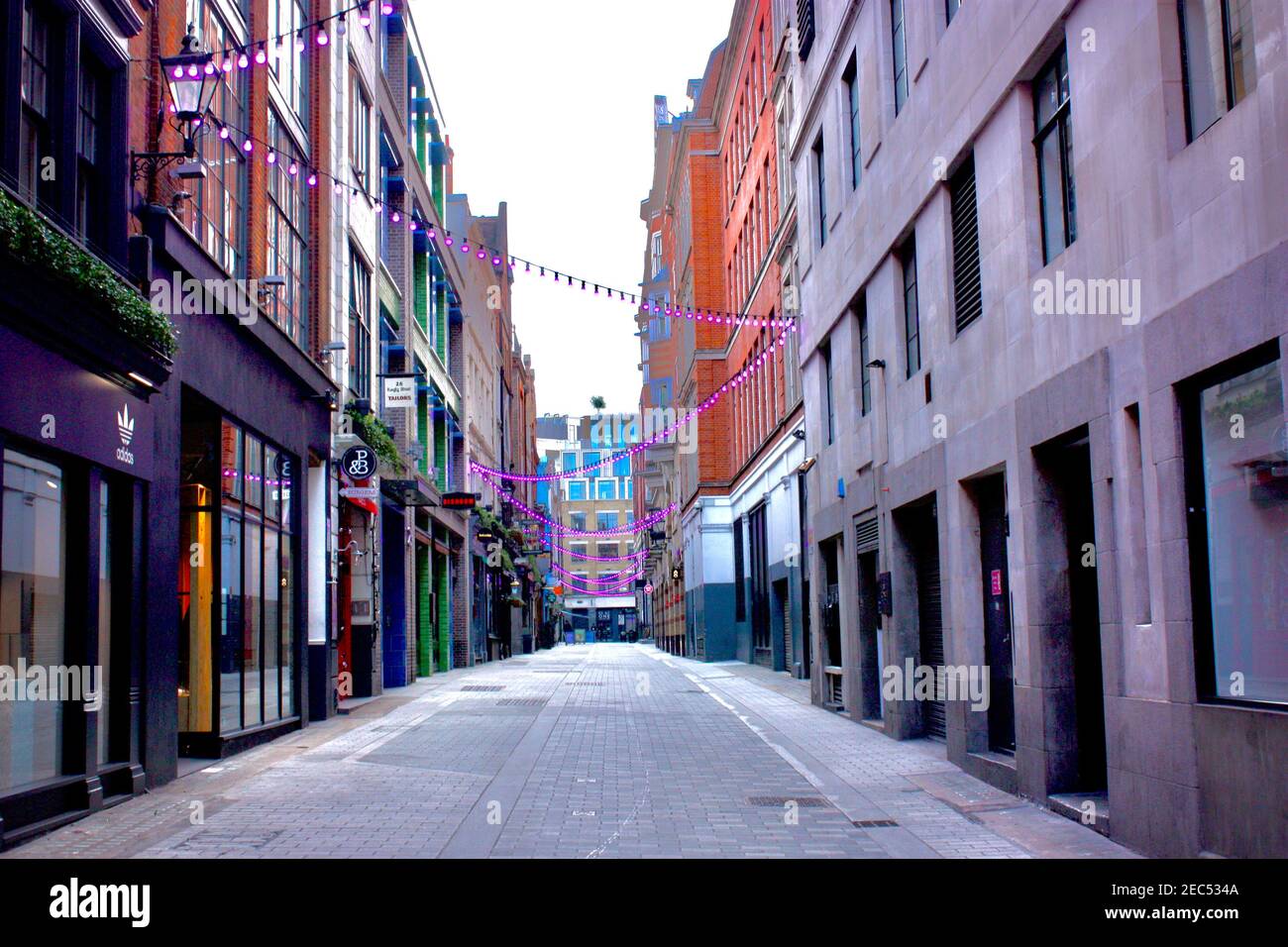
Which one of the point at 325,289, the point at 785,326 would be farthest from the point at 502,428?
the point at 325,289

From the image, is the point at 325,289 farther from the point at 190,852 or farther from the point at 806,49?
the point at 190,852

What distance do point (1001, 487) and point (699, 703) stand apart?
11688 mm

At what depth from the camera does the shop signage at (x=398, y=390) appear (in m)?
25.6

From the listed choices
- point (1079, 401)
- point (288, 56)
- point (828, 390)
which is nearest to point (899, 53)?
point (828, 390)

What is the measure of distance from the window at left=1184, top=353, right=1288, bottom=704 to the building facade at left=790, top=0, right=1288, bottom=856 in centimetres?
2

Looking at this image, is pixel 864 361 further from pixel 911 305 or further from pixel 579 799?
pixel 579 799

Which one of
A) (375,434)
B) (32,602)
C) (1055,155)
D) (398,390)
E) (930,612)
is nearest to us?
(32,602)

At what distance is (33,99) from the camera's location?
10.4 meters

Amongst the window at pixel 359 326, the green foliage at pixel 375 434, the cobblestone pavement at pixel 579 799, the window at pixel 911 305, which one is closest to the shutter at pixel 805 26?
the window at pixel 911 305

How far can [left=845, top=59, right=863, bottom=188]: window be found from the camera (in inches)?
722

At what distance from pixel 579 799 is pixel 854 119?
1133 centimetres

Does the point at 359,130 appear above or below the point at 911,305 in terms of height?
above

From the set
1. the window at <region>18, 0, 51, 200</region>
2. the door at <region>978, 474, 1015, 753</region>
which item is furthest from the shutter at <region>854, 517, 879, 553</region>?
the window at <region>18, 0, 51, 200</region>

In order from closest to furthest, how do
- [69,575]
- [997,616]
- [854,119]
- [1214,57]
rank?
[1214,57]
[69,575]
[997,616]
[854,119]
